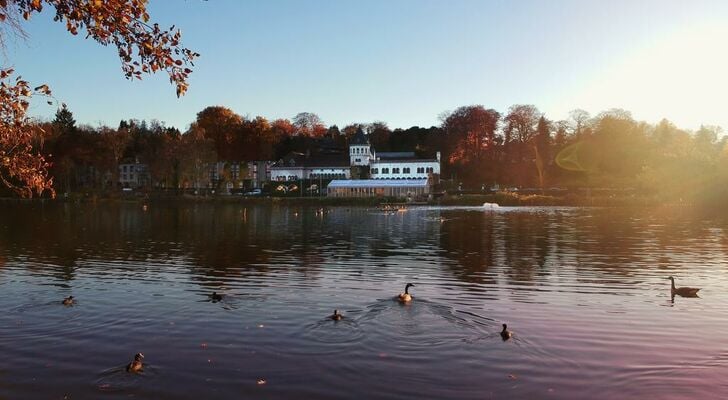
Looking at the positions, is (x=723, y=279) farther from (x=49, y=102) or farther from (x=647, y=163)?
(x=647, y=163)

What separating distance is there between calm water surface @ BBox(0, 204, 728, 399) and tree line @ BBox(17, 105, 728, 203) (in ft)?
223

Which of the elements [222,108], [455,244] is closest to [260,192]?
[222,108]

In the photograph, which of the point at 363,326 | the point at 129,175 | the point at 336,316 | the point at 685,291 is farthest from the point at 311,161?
the point at 363,326

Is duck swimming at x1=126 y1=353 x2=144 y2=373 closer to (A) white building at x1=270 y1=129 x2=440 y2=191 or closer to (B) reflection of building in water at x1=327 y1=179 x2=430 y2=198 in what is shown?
(B) reflection of building in water at x1=327 y1=179 x2=430 y2=198

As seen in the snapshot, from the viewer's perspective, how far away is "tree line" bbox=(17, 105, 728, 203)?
3487 inches

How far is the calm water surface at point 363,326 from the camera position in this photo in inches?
386

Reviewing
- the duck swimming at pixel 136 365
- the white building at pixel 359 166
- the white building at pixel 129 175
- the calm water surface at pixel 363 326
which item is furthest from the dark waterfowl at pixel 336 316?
the white building at pixel 129 175

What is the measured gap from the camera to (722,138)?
95.9 m

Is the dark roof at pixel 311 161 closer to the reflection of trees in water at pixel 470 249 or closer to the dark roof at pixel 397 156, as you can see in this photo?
the dark roof at pixel 397 156

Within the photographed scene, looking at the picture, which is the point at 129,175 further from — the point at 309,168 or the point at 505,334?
the point at 505,334

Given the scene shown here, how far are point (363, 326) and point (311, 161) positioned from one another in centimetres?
10744

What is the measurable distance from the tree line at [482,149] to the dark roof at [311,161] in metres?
7.22

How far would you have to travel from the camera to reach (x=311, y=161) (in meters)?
120

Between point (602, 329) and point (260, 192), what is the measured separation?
349ft
